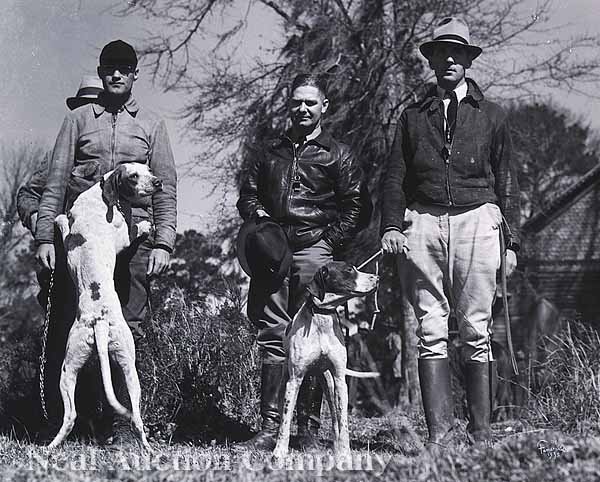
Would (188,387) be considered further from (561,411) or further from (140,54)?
(140,54)

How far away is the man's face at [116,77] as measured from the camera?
5.25 meters

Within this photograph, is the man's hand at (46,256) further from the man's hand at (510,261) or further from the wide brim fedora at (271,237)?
the man's hand at (510,261)

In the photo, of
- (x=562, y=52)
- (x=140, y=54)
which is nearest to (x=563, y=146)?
(x=562, y=52)

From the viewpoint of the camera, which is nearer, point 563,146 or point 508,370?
point 508,370

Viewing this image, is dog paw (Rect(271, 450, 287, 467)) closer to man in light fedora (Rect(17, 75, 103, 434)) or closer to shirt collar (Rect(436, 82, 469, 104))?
man in light fedora (Rect(17, 75, 103, 434))

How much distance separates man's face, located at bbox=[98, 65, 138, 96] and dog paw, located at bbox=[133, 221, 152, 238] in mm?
844

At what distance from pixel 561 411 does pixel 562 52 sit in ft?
27.0

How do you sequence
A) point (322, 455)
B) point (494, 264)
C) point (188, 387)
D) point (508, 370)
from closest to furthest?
1. point (322, 455)
2. point (494, 264)
3. point (188, 387)
4. point (508, 370)

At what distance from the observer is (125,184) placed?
4848 millimetres

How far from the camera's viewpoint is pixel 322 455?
4449 mm

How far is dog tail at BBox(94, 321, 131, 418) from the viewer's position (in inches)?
179
